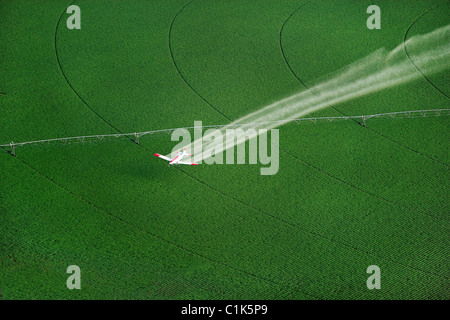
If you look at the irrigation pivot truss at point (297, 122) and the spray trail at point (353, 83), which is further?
the spray trail at point (353, 83)

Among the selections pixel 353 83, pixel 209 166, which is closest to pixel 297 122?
pixel 353 83

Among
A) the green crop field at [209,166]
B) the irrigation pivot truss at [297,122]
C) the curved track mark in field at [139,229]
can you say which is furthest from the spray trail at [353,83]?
the curved track mark in field at [139,229]

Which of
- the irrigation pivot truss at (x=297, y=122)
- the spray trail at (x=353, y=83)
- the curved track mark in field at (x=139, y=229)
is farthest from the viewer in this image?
the spray trail at (x=353, y=83)

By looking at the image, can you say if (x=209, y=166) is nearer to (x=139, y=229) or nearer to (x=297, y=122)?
(x=139, y=229)

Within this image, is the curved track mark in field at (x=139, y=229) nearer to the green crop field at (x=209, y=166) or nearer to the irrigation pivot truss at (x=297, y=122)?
the green crop field at (x=209, y=166)

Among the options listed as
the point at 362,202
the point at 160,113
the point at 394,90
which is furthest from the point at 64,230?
the point at 394,90

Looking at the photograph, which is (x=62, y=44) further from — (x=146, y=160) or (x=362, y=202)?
(x=362, y=202)
